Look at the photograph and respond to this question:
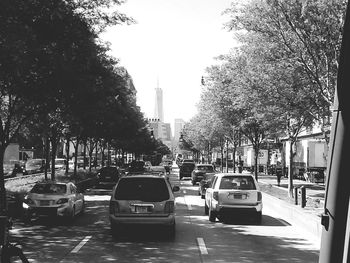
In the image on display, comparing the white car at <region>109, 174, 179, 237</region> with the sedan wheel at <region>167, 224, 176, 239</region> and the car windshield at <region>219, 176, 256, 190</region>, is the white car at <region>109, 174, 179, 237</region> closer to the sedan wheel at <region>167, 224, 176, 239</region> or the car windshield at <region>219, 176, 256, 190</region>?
the sedan wheel at <region>167, 224, 176, 239</region>

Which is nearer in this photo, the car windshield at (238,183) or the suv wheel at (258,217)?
the suv wheel at (258,217)

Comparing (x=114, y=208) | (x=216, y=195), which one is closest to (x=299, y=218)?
(x=216, y=195)

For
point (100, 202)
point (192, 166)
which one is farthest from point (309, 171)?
point (100, 202)

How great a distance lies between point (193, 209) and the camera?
19969 mm

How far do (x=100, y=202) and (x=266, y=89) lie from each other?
10356 mm

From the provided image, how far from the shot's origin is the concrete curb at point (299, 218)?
12676mm

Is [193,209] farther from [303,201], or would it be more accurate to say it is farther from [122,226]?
[122,226]

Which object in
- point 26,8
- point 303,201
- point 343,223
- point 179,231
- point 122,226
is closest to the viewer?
point 343,223

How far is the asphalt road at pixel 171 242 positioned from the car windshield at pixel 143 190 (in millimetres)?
1085

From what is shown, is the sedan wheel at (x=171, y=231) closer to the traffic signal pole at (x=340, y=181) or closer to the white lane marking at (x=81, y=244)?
the white lane marking at (x=81, y=244)

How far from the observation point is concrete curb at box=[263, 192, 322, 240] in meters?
12.7

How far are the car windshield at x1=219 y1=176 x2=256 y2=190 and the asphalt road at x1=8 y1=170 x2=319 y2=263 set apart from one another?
1235mm

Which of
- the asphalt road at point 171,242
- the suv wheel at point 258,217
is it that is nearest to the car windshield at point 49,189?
the asphalt road at point 171,242

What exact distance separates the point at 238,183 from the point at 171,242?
487cm
